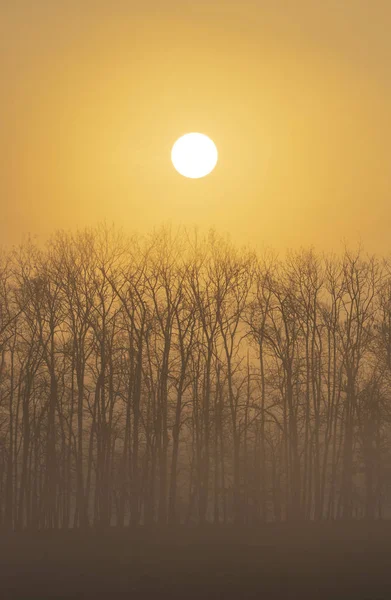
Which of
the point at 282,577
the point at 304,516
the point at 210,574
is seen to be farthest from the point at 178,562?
the point at 304,516

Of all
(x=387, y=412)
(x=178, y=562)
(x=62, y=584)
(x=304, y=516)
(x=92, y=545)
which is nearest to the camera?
(x=62, y=584)

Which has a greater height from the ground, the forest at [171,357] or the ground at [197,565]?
the forest at [171,357]

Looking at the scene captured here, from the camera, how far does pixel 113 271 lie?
129ft

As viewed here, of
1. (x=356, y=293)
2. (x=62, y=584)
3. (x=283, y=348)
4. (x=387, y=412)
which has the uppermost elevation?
(x=356, y=293)

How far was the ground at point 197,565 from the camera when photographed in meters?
20.4

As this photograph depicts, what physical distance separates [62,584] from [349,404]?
79.3ft

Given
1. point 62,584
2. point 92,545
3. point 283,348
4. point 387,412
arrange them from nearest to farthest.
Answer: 1. point 62,584
2. point 92,545
3. point 283,348
4. point 387,412

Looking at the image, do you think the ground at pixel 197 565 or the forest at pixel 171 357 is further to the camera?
the forest at pixel 171 357

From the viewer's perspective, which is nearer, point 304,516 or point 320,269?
point 304,516

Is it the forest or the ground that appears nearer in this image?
the ground

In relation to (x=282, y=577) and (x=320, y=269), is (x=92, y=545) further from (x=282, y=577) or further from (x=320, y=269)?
(x=320, y=269)

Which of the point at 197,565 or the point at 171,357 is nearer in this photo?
the point at 197,565

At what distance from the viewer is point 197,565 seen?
2378cm

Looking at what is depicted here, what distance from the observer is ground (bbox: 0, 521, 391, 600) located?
802 inches
